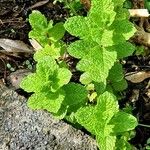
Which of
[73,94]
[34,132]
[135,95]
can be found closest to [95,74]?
[73,94]

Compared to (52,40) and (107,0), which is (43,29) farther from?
(107,0)

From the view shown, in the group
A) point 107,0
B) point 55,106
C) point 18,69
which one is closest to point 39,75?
point 55,106

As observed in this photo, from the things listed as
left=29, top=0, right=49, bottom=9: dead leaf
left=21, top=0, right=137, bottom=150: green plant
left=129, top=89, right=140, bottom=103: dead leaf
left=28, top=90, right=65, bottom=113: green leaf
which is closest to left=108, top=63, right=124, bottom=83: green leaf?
left=21, top=0, right=137, bottom=150: green plant

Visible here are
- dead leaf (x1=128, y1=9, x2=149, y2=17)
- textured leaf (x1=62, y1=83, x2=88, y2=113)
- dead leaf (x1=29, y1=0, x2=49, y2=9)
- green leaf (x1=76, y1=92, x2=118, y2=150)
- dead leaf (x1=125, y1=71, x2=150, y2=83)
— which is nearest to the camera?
green leaf (x1=76, y1=92, x2=118, y2=150)

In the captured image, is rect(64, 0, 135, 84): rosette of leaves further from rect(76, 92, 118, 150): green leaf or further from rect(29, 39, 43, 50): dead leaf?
rect(29, 39, 43, 50): dead leaf

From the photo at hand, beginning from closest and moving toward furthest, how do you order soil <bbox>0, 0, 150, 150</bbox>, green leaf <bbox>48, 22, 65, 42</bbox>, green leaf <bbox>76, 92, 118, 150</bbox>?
green leaf <bbox>76, 92, 118, 150</bbox> → green leaf <bbox>48, 22, 65, 42</bbox> → soil <bbox>0, 0, 150, 150</bbox>

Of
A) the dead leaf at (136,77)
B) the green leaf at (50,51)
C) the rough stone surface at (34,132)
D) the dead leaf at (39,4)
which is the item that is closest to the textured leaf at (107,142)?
the rough stone surface at (34,132)

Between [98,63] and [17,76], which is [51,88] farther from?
[17,76]
